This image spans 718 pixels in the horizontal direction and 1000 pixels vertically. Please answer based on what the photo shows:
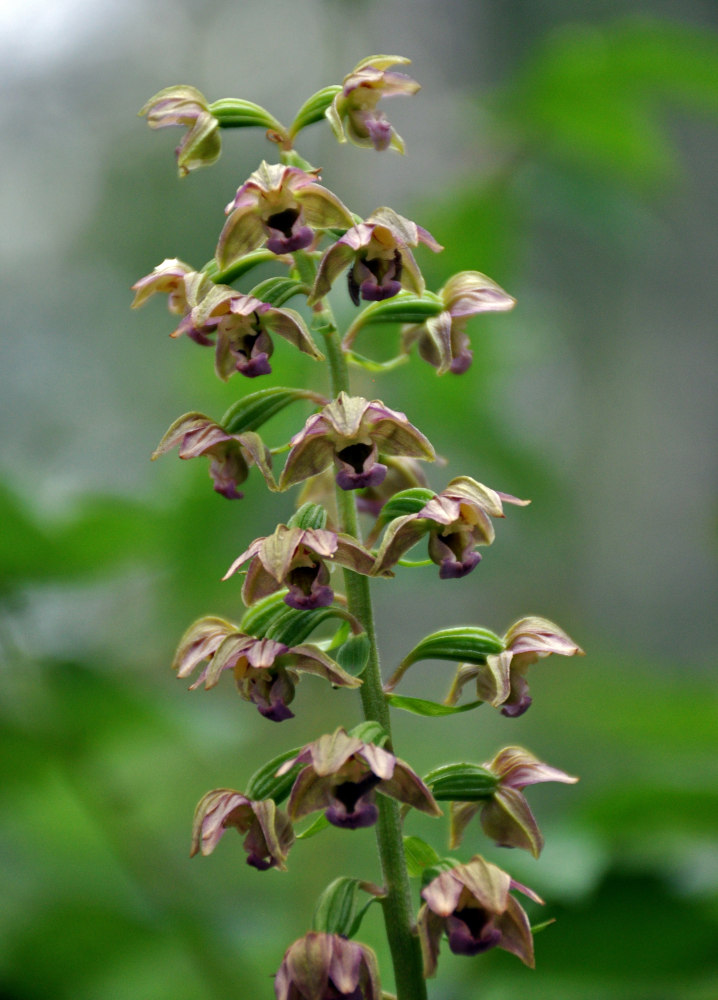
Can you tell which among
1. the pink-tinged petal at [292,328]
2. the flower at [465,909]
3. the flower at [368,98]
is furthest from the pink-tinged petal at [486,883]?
the flower at [368,98]

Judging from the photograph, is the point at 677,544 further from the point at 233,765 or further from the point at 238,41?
the point at 238,41

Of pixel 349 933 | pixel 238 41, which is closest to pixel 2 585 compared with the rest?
pixel 349 933

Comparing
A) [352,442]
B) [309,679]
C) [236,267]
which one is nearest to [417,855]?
[352,442]

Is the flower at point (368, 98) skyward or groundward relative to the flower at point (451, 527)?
skyward

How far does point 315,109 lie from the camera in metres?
1.68

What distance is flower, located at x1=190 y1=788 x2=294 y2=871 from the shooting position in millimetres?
1423

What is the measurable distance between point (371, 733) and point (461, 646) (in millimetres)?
232

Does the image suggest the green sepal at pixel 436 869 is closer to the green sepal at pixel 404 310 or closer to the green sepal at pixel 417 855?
the green sepal at pixel 417 855

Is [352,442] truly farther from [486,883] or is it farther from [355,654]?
[486,883]

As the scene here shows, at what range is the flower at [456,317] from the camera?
1.63 m

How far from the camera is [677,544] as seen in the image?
28.3ft

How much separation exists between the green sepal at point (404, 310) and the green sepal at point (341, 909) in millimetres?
818

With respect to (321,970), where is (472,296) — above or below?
above

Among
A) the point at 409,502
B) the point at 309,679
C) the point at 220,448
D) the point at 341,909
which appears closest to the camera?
the point at 341,909
